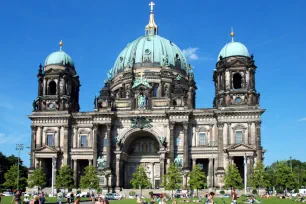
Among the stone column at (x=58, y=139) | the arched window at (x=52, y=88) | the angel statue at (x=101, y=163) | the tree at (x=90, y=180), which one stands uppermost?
the arched window at (x=52, y=88)

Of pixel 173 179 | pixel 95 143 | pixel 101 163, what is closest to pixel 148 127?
pixel 95 143

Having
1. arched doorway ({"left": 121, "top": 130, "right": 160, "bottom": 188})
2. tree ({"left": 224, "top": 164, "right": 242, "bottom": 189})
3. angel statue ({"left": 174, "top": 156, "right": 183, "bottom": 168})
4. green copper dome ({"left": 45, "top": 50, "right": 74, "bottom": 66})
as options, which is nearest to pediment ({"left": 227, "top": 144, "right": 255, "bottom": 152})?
tree ({"left": 224, "top": 164, "right": 242, "bottom": 189})

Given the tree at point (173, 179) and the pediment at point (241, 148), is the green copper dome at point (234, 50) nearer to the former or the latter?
the pediment at point (241, 148)

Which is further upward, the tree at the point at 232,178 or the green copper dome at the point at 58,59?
the green copper dome at the point at 58,59

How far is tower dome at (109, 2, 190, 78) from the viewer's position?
322ft

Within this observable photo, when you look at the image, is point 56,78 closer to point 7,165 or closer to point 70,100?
point 70,100

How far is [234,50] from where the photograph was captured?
84.8m

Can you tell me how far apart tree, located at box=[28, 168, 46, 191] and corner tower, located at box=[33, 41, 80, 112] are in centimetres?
1262

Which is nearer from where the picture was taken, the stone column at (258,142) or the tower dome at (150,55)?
the stone column at (258,142)

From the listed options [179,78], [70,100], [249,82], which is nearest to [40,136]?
[70,100]

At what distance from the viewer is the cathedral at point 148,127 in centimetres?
8094

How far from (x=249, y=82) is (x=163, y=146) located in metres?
18.9

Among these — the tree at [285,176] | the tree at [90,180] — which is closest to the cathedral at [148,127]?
the tree at [90,180]

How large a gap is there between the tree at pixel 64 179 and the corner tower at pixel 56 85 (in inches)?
465
